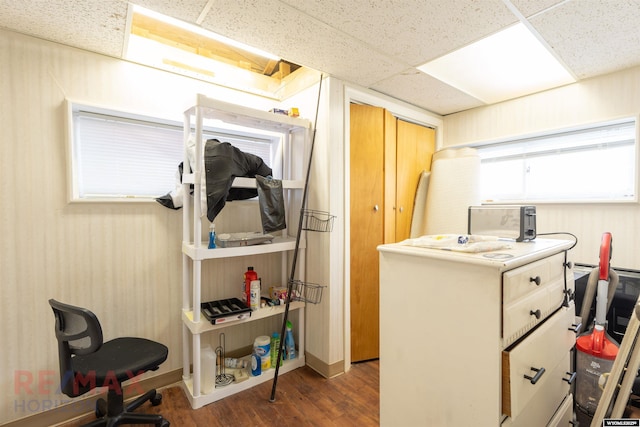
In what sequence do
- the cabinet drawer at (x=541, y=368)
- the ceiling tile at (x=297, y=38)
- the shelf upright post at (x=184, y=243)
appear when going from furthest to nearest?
the shelf upright post at (x=184, y=243) < the ceiling tile at (x=297, y=38) < the cabinet drawer at (x=541, y=368)

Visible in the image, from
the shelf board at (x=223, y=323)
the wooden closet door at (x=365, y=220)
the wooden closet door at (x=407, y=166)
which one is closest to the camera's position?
the shelf board at (x=223, y=323)

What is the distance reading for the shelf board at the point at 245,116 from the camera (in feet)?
5.98

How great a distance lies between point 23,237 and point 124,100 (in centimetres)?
99

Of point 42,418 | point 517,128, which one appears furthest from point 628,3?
point 42,418

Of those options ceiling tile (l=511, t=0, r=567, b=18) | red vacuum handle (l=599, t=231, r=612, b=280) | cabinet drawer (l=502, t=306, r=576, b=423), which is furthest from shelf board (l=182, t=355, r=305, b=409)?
ceiling tile (l=511, t=0, r=567, b=18)

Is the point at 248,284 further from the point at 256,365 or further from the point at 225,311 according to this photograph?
the point at 256,365

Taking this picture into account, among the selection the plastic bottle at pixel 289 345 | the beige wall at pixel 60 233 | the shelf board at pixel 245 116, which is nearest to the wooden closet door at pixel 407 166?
the shelf board at pixel 245 116

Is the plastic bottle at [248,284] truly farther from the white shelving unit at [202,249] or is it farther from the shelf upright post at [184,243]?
the shelf upright post at [184,243]

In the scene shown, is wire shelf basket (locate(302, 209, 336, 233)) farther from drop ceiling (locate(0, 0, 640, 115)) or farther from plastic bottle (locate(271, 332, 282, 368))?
drop ceiling (locate(0, 0, 640, 115))

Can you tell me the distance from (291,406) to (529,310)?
152 cm

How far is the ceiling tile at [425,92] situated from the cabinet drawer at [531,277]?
155 cm

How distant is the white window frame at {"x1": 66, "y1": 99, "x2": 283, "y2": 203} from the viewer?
176 centimetres

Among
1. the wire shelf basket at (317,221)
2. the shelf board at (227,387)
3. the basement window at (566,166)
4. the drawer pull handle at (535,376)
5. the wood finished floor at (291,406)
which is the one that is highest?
the basement window at (566,166)

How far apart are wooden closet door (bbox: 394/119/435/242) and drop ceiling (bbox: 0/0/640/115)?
0.86m
